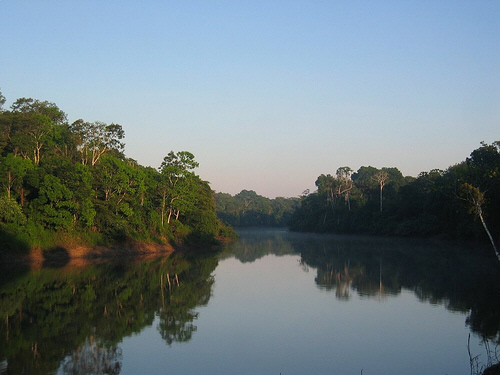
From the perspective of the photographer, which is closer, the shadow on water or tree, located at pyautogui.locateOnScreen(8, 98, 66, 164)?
the shadow on water

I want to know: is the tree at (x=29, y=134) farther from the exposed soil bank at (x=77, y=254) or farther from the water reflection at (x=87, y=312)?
the water reflection at (x=87, y=312)

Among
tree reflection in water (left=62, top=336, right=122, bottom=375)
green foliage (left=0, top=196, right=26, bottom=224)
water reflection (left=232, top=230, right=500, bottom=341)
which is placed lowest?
tree reflection in water (left=62, top=336, right=122, bottom=375)

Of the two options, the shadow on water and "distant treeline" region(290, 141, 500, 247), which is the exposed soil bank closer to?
the shadow on water

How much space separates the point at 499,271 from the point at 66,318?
24994mm

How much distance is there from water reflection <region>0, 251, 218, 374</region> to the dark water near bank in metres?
0.04

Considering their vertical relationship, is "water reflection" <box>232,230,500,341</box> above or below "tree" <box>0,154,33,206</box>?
below

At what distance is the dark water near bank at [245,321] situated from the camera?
12.2 meters

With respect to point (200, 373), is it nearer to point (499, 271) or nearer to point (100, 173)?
point (499, 271)

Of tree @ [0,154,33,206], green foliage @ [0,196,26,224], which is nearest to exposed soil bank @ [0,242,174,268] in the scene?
green foliage @ [0,196,26,224]

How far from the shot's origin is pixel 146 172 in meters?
53.6

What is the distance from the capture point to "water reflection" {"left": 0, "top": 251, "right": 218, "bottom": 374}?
12.2 meters

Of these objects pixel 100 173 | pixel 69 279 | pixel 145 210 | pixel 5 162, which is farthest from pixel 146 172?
pixel 69 279

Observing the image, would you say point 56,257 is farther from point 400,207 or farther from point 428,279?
point 400,207

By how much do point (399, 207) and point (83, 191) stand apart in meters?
55.2
